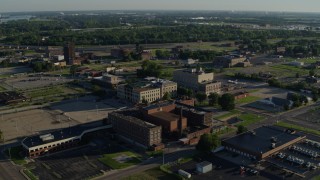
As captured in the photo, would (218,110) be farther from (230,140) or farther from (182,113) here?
(230,140)

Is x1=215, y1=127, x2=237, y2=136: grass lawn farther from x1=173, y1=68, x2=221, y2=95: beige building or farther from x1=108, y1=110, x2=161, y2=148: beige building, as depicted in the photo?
x1=173, y1=68, x2=221, y2=95: beige building

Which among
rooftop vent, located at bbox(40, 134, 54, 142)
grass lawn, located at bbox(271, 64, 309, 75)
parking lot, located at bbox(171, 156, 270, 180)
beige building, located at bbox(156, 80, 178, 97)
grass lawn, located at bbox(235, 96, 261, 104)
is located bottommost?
parking lot, located at bbox(171, 156, 270, 180)

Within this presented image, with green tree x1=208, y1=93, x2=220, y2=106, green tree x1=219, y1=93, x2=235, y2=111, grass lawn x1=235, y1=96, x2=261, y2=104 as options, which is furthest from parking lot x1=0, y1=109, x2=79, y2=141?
grass lawn x1=235, y1=96, x2=261, y2=104

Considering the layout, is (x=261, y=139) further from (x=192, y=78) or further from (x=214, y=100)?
(x=192, y=78)

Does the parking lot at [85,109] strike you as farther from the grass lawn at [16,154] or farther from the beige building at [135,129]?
the grass lawn at [16,154]

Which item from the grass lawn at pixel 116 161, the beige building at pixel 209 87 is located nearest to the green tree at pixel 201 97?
the beige building at pixel 209 87

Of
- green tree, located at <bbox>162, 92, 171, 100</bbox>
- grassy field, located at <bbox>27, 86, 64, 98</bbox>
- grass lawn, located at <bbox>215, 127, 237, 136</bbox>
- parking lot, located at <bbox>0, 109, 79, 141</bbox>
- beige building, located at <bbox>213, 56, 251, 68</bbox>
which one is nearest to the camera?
grass lawn, located at <bbox>215, 127, 237, 136</bbox>
